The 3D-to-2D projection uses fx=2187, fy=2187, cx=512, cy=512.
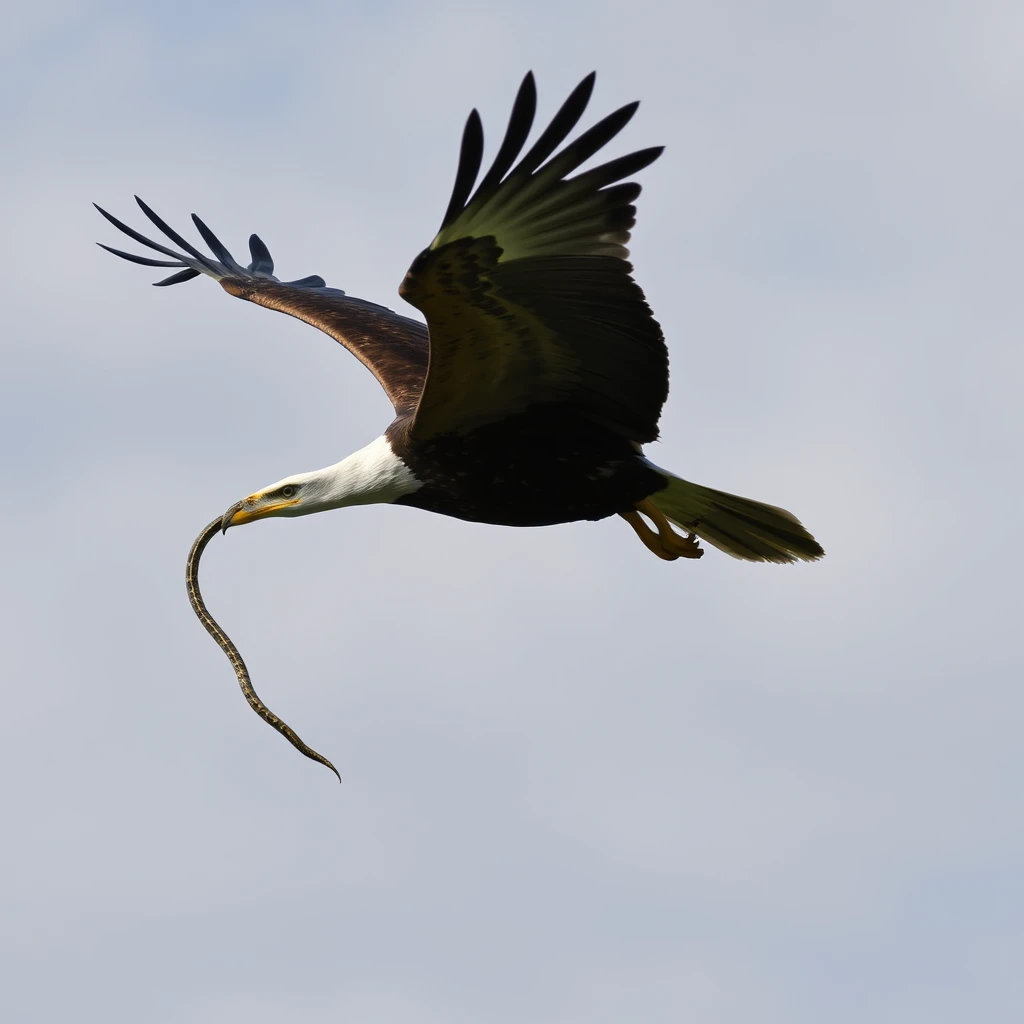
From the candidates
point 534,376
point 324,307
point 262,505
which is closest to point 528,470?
point 534,376

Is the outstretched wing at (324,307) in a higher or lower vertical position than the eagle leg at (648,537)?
higher

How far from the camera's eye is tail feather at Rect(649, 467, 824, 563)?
1012 centimetres

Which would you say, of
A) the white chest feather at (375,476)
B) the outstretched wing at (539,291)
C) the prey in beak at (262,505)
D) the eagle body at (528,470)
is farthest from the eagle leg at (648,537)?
the prey in beak at (262,505)

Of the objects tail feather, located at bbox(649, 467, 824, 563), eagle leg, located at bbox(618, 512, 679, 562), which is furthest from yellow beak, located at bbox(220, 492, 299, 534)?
tail feather, located at bbox(649, 467, 824, 563)

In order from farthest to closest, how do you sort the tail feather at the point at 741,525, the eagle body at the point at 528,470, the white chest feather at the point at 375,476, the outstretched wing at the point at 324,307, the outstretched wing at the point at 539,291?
1. the outstretched wing at the point at 324,307
2. the tail feather at the point at 741,525
3. the white chest feather at the point at 375,476
4. the eagle body at the point at 528,470
5. the outstretched wing at the point at 539,291

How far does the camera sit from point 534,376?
8.98 metres

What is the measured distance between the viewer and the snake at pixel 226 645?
29.1ft

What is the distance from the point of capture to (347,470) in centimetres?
966

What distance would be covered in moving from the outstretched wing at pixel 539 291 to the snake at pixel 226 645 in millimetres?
1263

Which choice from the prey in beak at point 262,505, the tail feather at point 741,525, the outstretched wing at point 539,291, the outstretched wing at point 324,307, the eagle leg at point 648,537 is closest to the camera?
the outstretched wing at point 539,291

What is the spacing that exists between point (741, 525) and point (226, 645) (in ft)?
8.13

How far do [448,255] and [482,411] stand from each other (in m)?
1.08

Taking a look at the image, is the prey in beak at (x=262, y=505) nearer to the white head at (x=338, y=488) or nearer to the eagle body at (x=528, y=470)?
the white head at (x=338, y=488)

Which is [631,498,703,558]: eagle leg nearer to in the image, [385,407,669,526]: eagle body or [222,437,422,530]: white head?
[385,407,669,526]: eagle body
